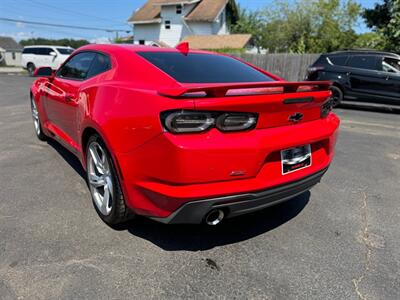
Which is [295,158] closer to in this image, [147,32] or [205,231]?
[205,231]

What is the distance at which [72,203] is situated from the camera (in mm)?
3342

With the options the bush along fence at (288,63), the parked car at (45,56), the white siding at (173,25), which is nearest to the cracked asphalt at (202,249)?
the bush along fence at (288,63)

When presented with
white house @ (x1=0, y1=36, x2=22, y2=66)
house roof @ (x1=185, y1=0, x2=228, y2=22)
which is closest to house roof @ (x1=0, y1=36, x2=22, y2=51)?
white house @ (x1=0, y1=36, x2=22, y2=66)

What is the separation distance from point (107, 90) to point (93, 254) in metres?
1.24

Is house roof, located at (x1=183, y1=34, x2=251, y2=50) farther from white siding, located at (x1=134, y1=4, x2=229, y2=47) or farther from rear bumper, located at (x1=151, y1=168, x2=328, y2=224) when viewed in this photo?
rear bumper, located at (x1=151, y1=168, x2=328, y2=224)

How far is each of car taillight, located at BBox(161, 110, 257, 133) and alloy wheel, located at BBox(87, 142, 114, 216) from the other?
835mm

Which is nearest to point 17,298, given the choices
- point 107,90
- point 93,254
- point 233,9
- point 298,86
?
point 93,254

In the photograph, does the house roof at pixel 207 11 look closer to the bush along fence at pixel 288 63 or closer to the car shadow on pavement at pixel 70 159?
the bush along fence at pixel 288 63

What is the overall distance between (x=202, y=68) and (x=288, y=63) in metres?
15.8

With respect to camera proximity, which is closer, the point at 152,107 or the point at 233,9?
the point at 152,107

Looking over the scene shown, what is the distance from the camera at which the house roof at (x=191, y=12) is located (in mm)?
33000

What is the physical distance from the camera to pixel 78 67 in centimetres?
381

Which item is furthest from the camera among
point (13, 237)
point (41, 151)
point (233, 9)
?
point (233, 9)

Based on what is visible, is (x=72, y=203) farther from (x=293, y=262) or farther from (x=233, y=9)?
(x=233, y=9)
